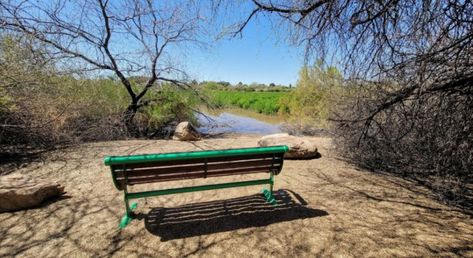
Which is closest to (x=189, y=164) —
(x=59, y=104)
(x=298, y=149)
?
(x=298, y=149)

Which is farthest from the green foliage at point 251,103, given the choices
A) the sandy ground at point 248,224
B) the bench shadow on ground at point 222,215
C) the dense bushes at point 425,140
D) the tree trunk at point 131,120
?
the bench shadow on ground at point 222,215

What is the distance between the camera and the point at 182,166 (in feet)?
9.29

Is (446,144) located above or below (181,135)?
above

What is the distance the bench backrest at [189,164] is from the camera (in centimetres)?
262

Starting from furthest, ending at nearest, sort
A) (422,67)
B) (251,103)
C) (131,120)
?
(251,103) → (131,120) → (422,67)

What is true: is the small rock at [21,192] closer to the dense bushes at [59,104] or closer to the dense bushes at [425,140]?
the dense bushes at [59,104]

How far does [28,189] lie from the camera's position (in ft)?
10.5

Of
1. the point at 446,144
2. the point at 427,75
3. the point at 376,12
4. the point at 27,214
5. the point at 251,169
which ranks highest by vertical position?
the point at 376,12

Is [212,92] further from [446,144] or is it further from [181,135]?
[446,144]

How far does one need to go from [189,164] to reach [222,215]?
2.54 feet

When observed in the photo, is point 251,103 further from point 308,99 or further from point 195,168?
point 195,168

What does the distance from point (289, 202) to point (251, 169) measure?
796 millimetres

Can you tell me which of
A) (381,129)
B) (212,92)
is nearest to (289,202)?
(381,129)

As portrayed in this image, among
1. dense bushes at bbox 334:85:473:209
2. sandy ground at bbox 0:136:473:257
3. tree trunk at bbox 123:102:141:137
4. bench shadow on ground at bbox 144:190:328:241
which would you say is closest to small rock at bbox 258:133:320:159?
dense bushes at bbox 334:85:473:209
